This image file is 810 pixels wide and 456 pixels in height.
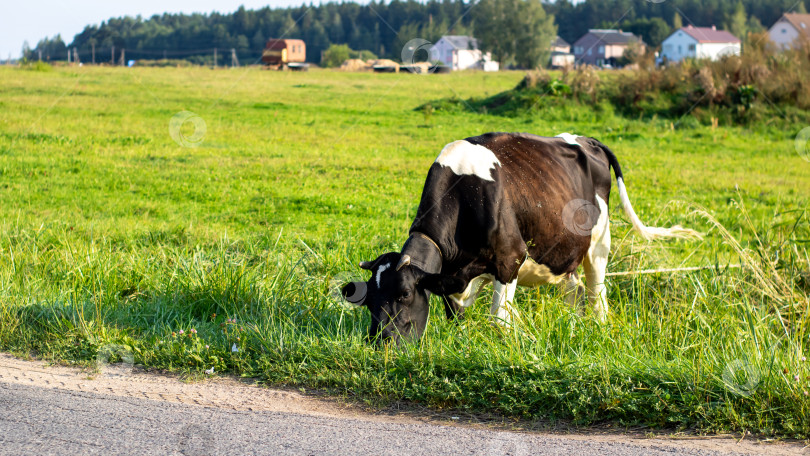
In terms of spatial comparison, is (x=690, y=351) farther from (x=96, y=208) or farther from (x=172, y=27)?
(x=172, y=27)

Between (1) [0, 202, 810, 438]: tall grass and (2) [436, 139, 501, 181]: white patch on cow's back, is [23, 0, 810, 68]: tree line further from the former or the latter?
(2) [436, 139, 501, 181]: white patch on cow's back

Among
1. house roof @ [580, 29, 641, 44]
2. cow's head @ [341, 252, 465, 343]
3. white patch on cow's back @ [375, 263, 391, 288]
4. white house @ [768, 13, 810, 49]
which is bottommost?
cow's head @ [341, 252, 465, 343]

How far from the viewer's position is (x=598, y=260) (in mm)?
6379

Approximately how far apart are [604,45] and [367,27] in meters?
16.2

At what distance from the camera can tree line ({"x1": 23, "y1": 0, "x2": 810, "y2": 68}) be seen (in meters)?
36.0

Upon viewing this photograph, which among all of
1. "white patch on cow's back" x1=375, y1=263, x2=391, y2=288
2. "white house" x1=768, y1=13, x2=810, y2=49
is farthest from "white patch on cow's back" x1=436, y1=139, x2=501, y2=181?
"white house" x1=768, y1=13, x2=810, y2=49

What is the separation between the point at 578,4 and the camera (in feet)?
156

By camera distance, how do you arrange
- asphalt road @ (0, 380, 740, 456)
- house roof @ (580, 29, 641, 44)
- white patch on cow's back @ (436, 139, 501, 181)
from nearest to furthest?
asphalt road @ (0, 380, 740, 456)
white patch on cow's back @ (436, 139, 501, 181)
house roof @ (580, 29, 641, 44)

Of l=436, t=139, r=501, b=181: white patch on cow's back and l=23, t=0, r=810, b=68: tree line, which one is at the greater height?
l=23, t=0, r=810, b=68: tree line

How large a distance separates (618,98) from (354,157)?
9.98 metres

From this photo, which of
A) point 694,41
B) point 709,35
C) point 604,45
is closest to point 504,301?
point 709,35

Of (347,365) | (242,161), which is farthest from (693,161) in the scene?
(347,365)

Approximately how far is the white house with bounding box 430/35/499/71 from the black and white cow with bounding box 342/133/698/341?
36.5 meters

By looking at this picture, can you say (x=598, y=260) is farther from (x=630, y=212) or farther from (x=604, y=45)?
(x=604, y=45)
